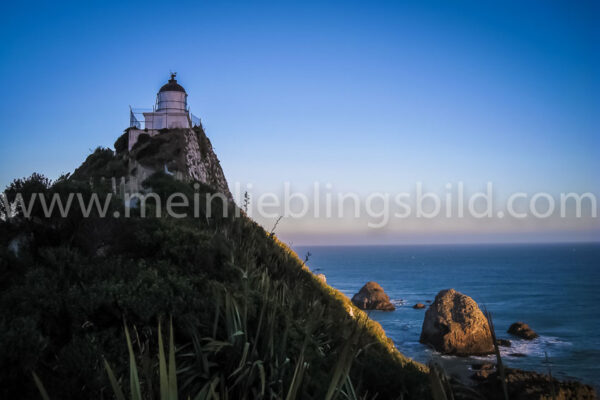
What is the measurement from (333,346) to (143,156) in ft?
89.2

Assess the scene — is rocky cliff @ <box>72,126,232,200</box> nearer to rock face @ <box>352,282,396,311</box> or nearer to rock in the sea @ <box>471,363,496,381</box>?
rock in the sea @ <box>471,363,496,381</box>

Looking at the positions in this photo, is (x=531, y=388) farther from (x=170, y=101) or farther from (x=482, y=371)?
(x=170, y=101)

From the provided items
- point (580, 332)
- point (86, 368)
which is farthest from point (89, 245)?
point (580, 332)

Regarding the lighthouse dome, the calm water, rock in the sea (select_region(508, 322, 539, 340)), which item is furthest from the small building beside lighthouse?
rock in the sea (select_region(508, 322, 539, 340))

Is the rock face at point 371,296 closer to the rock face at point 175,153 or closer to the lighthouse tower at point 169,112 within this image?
the rock face at point 175,153

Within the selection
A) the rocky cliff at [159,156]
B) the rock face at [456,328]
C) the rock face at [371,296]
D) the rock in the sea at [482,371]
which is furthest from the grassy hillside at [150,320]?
the rock face at [371,296]

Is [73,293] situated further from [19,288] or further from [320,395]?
[320,395]

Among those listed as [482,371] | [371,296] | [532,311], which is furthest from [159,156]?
[532,311]

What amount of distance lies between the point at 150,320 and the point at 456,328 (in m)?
29.3

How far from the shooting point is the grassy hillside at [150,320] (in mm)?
2768

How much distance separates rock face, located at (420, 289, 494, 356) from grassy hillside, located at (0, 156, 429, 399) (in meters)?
26.8

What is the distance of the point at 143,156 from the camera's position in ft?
94.1

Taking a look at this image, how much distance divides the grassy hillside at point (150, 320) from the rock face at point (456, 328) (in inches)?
1056

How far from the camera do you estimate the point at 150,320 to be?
12.1 feet
